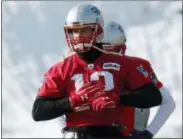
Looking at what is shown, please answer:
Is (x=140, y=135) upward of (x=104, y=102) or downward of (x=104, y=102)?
downward

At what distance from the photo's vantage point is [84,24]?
757cm

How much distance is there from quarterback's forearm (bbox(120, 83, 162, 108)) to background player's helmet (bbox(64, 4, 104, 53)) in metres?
0.45

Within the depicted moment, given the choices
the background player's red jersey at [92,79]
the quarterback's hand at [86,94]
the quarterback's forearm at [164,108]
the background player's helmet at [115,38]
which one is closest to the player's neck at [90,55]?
the background player's red jersey at [92,79]

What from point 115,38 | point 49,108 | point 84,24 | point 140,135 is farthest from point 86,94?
point 115,38

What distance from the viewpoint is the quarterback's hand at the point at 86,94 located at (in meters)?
7.39

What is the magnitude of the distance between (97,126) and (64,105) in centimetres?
28

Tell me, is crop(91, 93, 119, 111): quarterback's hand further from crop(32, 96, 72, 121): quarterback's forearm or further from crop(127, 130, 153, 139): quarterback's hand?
crop(127, 130, 153, 139): quarterback's hand

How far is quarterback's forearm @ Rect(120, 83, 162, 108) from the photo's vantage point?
24.5 ft

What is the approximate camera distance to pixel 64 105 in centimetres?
742

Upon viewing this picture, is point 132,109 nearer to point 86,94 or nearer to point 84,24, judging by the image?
point 86,94

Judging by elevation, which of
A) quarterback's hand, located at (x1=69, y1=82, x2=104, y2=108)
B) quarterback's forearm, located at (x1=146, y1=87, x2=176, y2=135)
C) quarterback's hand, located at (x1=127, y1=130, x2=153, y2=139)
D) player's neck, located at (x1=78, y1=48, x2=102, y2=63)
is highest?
player's neck, located at (x1=78, y1=48, x2=102, y2=63)

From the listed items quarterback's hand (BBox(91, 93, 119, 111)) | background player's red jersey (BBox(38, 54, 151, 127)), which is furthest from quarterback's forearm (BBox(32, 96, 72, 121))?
quarterback's hand (BBox(91, 93, 119, 111))

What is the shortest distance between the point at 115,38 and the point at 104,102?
10.7ft

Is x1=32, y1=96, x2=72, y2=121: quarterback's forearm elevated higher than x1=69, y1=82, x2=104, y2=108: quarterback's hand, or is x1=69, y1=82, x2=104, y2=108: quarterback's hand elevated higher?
x1=69, y1=82, x2=104, y2=108: quarterback's hand
